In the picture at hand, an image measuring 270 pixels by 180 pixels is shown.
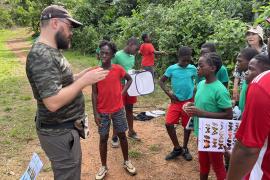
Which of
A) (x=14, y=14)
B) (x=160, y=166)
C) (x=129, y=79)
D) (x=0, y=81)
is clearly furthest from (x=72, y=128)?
(x=14, y=14)

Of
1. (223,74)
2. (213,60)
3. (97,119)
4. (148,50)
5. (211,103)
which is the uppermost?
(213,60)

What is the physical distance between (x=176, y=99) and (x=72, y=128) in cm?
210

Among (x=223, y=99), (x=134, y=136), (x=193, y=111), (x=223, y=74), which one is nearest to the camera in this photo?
(x=223, y=99)

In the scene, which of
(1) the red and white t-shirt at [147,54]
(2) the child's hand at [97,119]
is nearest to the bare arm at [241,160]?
(2) the child's hand at [97,119]

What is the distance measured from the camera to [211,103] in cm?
357

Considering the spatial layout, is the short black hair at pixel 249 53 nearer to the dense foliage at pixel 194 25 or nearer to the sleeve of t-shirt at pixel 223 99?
the sleeve of t-shirt at pixel 223 99

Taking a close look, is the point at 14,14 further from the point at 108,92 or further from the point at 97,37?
the point at 108,92

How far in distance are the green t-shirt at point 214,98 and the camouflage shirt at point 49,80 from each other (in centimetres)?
133

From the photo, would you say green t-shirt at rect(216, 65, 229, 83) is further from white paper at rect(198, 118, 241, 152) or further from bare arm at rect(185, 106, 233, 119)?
white paper at rect(198, 118, 241, 152)

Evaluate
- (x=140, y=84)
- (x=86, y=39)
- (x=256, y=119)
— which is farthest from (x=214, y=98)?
(x=86, y=39)

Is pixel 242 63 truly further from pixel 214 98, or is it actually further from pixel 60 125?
pixel 60 125

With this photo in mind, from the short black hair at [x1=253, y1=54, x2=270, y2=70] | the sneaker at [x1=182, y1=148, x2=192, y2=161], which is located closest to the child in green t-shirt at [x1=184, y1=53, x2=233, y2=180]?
the short black hair at [x1=253, y1=54, x2=270, y2=70]

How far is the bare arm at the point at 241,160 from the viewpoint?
1696mm

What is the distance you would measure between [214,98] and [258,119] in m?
1.96
